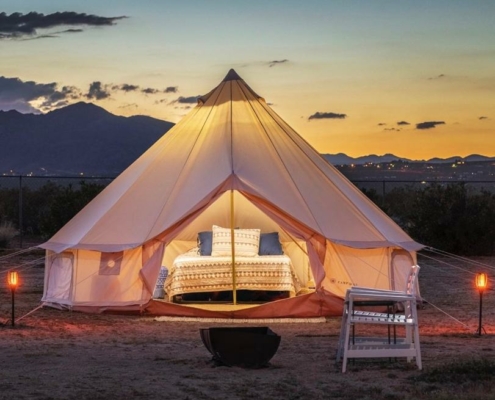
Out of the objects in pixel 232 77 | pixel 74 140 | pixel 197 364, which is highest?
pixel 74 140

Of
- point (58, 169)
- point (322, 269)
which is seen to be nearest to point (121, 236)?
point (322, 269)

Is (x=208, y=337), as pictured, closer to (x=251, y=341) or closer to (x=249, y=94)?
(x=251, y=341)

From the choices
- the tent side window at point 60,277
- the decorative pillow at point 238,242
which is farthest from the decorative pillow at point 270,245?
the tent side window at point 60,277

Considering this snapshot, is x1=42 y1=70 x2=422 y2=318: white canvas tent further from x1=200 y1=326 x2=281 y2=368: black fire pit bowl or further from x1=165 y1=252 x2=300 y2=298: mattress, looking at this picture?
x1=200 y1=326 x2=281 y2=368: black fire pit bowl

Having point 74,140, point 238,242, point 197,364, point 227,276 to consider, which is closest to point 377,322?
point 197,364

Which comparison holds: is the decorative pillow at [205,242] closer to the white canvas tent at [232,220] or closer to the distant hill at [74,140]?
the white canvas tent at [232,220]

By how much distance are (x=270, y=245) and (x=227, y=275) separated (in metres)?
1.28

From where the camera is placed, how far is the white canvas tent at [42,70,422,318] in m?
12.9

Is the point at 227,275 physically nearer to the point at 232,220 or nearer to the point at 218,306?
the point at 218,306

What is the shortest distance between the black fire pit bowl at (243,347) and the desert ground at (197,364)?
9 cm

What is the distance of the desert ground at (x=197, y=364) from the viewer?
7.89 metres

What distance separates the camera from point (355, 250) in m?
13.3

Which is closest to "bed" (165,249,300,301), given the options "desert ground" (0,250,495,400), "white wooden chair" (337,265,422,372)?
"desert ground" (0,250,495,400)

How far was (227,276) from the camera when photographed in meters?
14.1
